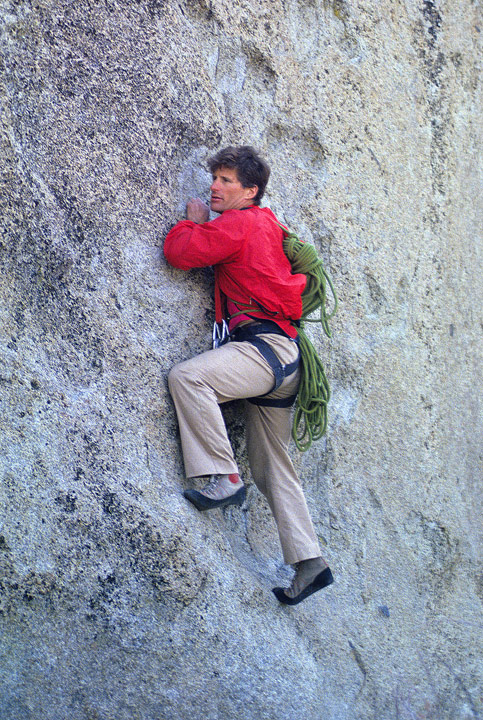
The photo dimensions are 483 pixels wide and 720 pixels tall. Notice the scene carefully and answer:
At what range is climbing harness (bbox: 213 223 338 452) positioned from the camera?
3793 millimetres

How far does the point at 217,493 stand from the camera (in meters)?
3.56

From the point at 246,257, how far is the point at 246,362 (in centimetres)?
48

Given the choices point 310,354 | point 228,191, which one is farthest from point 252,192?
point 310,354

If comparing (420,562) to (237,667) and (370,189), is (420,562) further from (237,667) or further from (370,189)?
(370,189)

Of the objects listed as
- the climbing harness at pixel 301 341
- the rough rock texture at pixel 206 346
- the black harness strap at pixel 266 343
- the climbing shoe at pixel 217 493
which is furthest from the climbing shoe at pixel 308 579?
the black harness strap at pixel 266 343

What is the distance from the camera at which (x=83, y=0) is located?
3.67 m

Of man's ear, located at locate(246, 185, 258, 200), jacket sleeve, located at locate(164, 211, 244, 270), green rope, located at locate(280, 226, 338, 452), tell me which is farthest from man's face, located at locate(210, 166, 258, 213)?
green rope, located at locate(280, 226, 338, 452)

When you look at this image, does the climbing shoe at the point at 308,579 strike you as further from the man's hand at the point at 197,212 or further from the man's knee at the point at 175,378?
the man's hand at the point at 197,212

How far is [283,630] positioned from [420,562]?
129 centimetres

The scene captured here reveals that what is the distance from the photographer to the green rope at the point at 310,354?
386 centimetres

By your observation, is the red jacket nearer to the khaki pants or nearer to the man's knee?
the khaki pants

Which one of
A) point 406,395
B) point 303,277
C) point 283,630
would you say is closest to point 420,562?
point 406,395

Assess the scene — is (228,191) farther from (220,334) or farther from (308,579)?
(308,579)

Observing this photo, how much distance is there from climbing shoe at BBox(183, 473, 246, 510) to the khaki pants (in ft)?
0.20
